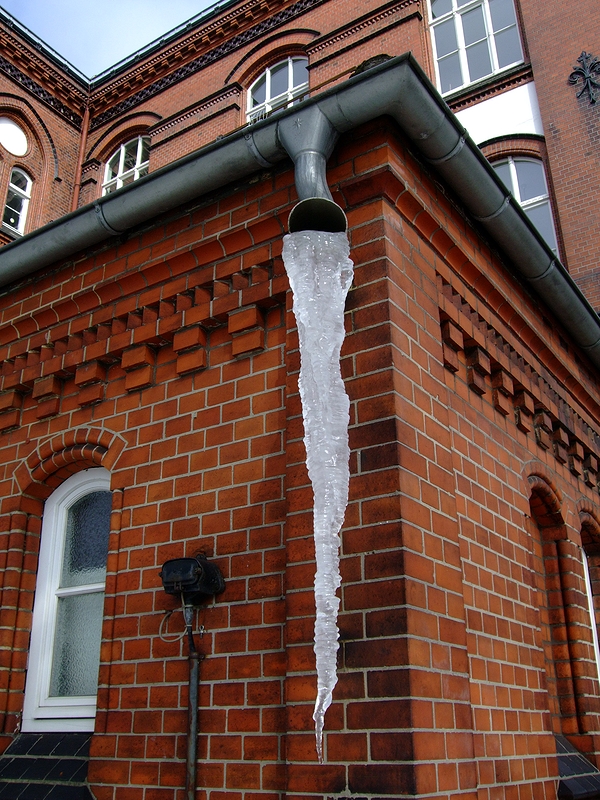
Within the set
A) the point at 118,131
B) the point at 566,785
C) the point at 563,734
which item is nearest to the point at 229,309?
the point at 566,785

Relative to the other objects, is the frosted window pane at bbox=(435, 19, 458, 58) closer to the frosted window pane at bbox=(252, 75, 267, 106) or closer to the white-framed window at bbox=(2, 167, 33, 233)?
the frosted window pane at bbox=(252, 75, 267, 106)

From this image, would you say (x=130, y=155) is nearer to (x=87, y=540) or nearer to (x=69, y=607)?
(x=87, y=540)

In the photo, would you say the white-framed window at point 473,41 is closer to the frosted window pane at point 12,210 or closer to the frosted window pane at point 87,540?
the frosted window pane at point 12,210

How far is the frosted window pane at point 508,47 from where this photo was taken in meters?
11.3

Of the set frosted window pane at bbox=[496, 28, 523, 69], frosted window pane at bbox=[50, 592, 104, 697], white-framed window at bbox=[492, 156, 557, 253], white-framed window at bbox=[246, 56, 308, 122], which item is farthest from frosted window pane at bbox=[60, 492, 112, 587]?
white-framed window at bbox=[246, 56, 308, 122]

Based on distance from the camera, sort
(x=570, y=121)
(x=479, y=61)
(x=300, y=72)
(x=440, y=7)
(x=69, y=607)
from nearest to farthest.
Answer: (x=69, y=607) → (x=570, y=121) → (x=479, y=61) → (x=440, y=7) → (x=300, y=72)

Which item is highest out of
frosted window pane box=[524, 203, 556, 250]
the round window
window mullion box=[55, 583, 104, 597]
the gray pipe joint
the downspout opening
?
the round window

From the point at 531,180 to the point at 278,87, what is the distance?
17.8 feet

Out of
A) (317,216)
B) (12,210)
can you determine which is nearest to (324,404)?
(317,216)

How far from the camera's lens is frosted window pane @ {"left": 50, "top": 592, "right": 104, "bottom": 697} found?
159 inches

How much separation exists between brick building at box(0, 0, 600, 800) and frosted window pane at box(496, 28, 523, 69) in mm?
7333

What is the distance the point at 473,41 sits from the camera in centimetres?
1182

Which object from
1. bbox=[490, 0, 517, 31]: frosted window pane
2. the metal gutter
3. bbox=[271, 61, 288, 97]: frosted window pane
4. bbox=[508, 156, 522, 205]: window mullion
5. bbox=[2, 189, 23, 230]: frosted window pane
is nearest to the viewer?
the metal gutter

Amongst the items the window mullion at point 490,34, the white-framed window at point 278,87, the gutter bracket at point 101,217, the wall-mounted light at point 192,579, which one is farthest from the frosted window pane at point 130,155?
the wall-mounted light at point 192,579
